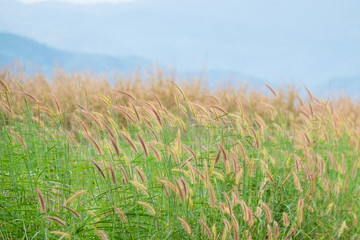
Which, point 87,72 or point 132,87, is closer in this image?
point 132,87

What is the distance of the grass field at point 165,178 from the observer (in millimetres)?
2078

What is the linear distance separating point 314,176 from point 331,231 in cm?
43

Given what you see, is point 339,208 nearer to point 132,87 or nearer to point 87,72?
point 132,87

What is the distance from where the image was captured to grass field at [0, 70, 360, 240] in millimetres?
2078

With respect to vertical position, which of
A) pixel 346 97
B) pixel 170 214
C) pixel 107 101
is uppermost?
pixel 107 101

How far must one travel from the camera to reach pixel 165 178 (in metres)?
2.29

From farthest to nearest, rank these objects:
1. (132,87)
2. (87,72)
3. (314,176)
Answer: (87,72), (132,87), (314,176)

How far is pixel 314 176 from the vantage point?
2982 millimetres

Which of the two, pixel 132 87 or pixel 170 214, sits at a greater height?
pixel 170 214

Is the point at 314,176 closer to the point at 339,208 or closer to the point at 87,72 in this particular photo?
the point at 339,208

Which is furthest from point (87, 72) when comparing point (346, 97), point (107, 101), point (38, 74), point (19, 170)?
point (107, 101)

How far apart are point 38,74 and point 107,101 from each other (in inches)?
291

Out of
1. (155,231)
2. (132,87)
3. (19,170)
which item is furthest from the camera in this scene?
(132,87)

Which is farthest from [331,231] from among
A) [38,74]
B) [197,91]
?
[38,74]
